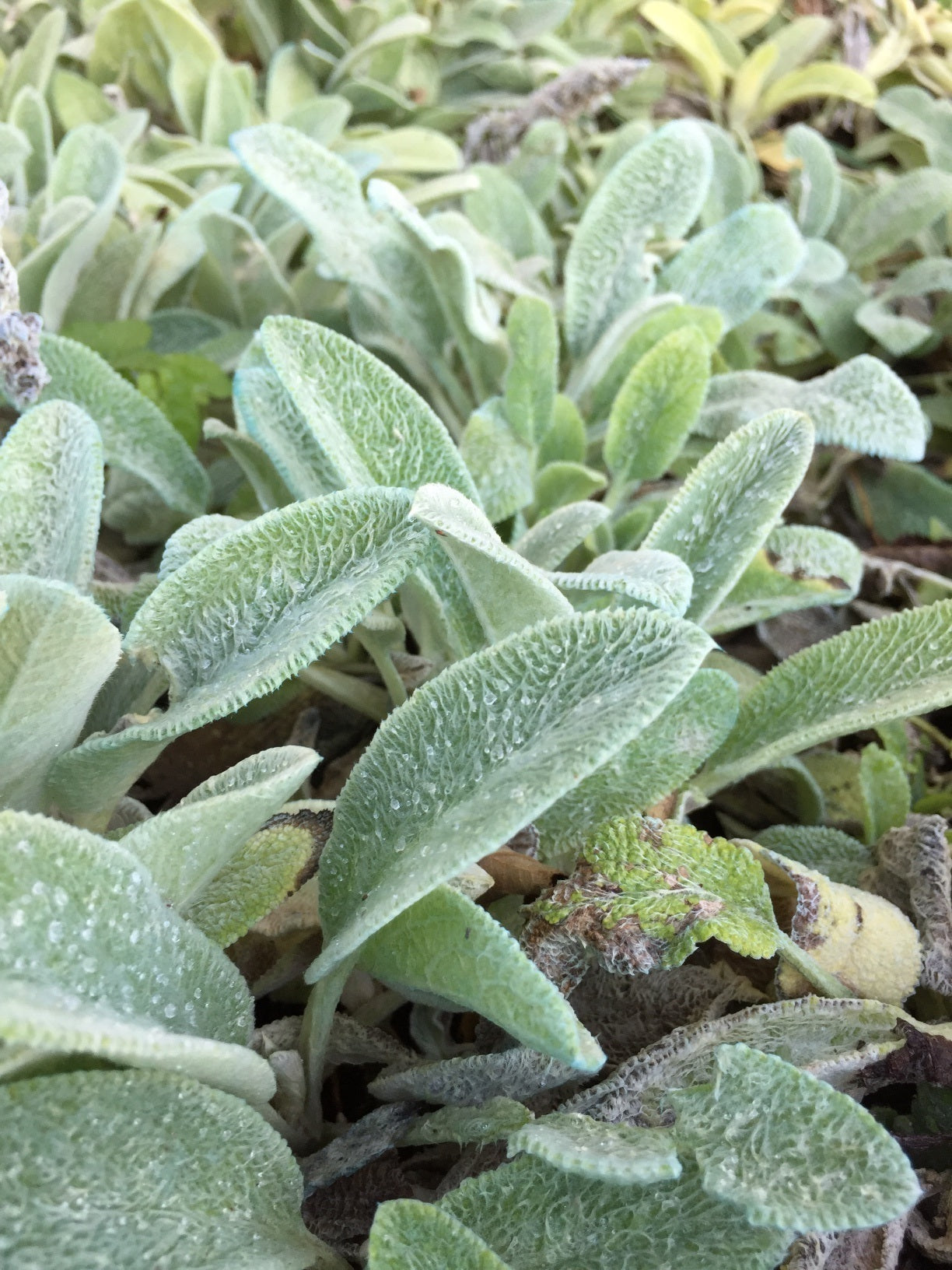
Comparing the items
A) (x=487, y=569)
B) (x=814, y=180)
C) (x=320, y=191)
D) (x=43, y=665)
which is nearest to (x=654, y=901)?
(x=487, y=569)

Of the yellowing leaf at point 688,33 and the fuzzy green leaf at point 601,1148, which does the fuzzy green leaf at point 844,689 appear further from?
the yellowing leaf at point 688,33

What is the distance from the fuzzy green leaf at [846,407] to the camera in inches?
36.2

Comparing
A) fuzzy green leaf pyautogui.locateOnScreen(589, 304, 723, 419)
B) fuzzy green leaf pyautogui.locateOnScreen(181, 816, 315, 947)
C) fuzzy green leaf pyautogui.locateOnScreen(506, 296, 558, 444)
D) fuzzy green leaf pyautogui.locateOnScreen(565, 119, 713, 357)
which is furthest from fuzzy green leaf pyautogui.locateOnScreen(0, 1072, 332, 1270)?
fuzzy green leaf pyautogui.locateOnScreen(565, 119, 713, 357)

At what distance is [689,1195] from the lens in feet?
1.52

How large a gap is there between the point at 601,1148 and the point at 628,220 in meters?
0.96

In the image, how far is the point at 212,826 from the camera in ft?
1.52

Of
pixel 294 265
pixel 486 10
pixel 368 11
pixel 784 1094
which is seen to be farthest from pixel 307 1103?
pixel 486 10

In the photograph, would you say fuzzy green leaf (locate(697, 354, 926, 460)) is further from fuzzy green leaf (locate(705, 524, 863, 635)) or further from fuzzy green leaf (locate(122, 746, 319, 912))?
fuzzy green leaf (locate(122, 746, 319, 912))

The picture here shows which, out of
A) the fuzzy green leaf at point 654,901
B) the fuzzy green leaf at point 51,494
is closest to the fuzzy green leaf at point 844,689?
the fuzzy green leaf at point 654,901

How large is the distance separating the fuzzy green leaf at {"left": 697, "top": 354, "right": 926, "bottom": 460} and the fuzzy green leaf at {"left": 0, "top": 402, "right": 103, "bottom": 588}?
599 mm

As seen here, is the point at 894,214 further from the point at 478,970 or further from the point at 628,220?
the point at 478,970

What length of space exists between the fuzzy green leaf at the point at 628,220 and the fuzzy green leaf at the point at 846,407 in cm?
16

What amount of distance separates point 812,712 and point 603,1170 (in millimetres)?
405

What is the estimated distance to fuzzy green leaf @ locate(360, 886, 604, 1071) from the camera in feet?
1.37
